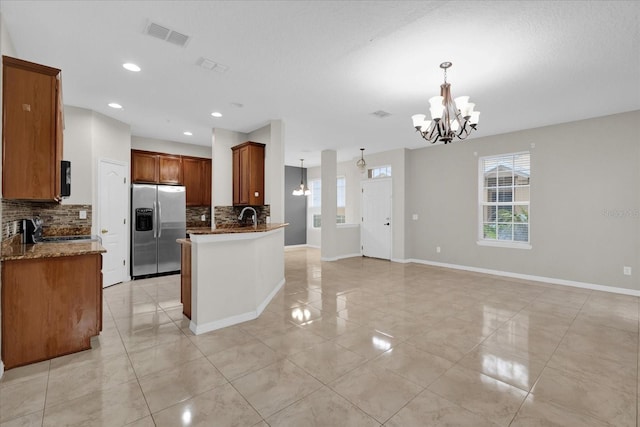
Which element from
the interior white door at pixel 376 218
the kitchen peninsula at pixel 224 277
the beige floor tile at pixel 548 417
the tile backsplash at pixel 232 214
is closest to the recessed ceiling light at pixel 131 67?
the kitchen peninsula at pixel 224 277

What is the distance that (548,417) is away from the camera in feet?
5.91

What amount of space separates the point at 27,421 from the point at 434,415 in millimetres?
2475

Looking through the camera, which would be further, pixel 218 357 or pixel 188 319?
pixel 188 319

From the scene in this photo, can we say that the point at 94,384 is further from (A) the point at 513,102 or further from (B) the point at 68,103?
(A) the point at 513,102

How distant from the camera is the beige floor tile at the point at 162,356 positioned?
2.34m

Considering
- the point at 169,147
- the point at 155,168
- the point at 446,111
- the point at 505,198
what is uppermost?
the point at 169,147

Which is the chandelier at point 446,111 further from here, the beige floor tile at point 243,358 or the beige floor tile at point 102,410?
the beige floor tile at point 102,410

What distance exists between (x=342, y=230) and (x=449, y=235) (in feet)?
8.59

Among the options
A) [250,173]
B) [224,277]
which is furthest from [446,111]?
[250,173]

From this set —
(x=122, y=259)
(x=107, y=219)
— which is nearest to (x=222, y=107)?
(x=107, y=219)

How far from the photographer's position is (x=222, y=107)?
4.36 meters

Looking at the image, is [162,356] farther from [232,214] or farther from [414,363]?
[232,214]

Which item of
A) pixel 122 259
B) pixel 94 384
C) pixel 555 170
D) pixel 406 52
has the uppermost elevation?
pixel 406 52

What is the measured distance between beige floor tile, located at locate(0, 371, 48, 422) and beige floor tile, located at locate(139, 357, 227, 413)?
60cm
